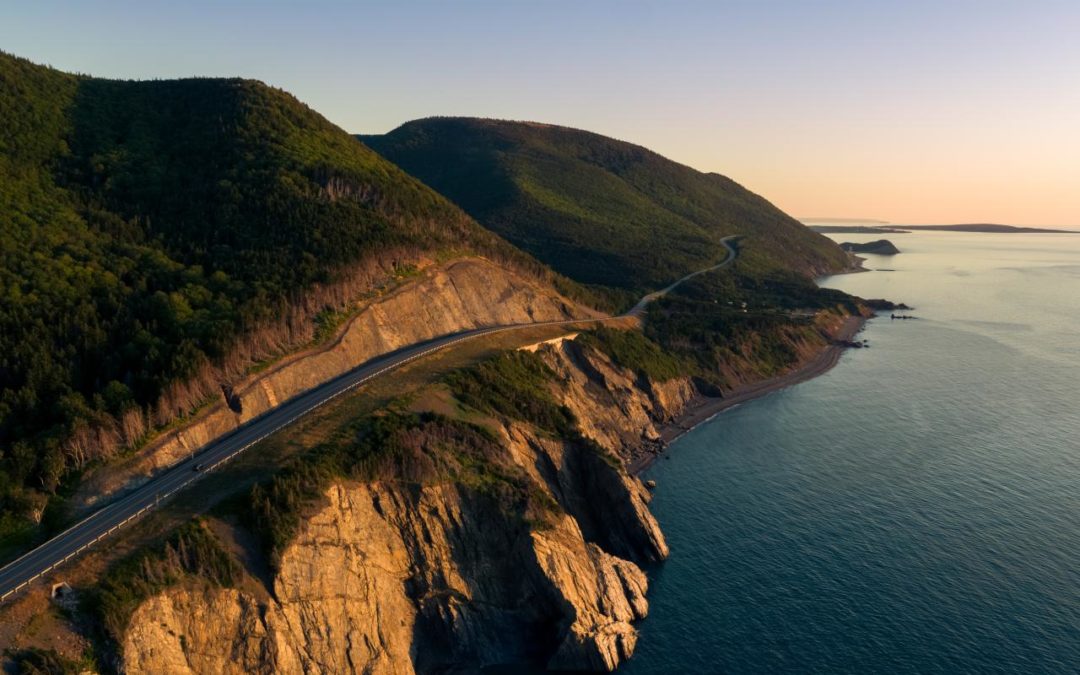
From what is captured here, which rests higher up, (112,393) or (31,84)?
(31,84)

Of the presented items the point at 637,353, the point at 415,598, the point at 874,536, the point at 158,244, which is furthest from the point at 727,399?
the point at 158,244

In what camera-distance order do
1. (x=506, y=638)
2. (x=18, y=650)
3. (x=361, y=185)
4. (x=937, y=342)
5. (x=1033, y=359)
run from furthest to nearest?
(x=937, y=342)
(x=1033, y=359)
(x=361, y=185)
(x=506, y=638)
(x=18, y=650)

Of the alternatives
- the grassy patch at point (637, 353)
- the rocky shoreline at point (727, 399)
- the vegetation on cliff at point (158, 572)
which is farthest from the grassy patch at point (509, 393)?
the vegetation on cliff at point (158, 572)

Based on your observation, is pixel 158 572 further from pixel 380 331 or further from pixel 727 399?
pixel 727 399

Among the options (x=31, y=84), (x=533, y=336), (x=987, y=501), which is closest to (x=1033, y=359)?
(x=987, y=501)

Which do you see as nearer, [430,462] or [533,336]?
[430,462]

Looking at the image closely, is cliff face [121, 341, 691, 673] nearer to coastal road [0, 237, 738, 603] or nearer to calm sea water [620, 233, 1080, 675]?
calm sea water [620, 233, 1080, 675]

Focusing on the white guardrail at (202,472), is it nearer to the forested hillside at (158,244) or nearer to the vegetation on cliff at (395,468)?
the forested hillside at (158,244)

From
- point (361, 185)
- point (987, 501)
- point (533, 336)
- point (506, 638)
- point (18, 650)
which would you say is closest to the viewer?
point (18, 650)

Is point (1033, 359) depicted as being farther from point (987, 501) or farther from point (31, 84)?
point (31, 84)
